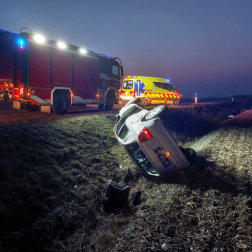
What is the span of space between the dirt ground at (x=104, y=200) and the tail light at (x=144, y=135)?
860 millimetres

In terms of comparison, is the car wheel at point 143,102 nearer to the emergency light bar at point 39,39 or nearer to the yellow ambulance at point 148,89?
the yellow ambulance at point 148,89

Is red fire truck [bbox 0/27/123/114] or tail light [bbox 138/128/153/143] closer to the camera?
tail light [bbox 138/128/153/143]

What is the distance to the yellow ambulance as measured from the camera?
591 inches

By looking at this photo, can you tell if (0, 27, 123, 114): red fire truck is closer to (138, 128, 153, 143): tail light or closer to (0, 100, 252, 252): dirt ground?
(0, 100, 252, 252): dirt ground

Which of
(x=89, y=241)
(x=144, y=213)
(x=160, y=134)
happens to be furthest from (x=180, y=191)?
(x=89, y=241)

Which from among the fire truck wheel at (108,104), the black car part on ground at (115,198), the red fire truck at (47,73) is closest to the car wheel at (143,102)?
the fire truck wheel at (108,104)

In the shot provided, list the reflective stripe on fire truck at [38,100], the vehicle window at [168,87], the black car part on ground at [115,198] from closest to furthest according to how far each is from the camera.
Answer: the black car part on ground at [115,198] → the reflective stripe on fire truck at [38,100] → the vehicle window at [168,87]

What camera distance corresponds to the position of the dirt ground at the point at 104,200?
2611mm

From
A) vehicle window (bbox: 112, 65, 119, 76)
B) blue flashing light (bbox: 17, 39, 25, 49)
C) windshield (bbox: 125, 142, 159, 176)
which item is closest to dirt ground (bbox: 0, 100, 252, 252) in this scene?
windshield (bbox: 125, 142, 159, 176)

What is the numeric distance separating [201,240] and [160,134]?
1.95 metres

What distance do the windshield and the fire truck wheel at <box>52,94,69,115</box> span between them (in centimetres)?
562

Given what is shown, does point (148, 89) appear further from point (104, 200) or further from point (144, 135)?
point (104, 200)

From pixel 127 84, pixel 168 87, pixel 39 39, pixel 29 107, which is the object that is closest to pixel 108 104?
pixel 127 84

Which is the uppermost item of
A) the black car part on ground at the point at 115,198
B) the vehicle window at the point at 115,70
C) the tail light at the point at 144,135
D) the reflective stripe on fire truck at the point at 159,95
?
the vehicle window at the point at 115,70
